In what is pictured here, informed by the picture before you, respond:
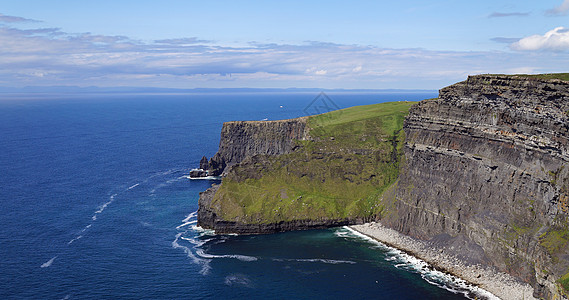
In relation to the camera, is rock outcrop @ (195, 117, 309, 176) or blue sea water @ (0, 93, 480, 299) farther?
rock outcrop @ (195, 117, 309, 176)

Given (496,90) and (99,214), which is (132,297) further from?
(496,90)

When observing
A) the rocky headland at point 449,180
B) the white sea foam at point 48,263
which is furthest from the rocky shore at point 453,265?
the white sea foam at point 48,263

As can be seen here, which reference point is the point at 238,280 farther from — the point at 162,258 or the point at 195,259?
the point at 162,258

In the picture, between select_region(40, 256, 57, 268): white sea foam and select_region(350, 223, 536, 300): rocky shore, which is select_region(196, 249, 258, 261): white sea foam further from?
select_region(350, 223, 536, 300): rocky shore

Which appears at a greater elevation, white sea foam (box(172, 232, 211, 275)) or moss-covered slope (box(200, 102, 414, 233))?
moss-covered slope (box(200, 102, 414, 233))

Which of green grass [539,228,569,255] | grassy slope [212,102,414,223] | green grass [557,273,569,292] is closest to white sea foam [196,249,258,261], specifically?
grassy slope [212,102,414,223]

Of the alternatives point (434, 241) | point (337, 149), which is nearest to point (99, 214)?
point (337, 149)
